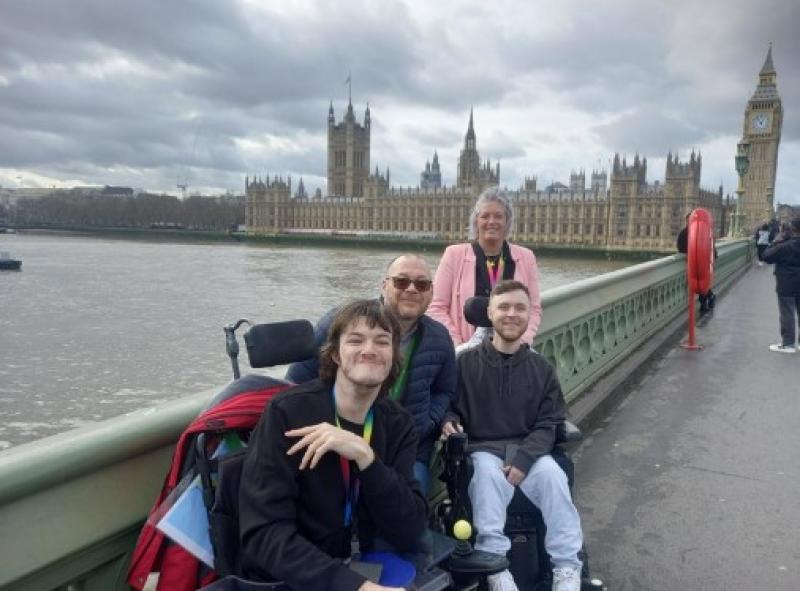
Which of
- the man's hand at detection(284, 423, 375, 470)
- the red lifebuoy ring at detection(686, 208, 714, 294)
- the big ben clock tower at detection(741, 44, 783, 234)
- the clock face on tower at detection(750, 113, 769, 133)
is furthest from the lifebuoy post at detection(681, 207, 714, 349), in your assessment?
the clock face on tower at detection(750, 113, 769, 133)

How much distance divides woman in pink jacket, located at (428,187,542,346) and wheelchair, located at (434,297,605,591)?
85cm

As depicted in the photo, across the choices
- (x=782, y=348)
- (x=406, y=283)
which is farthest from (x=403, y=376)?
(x=782, y=348)

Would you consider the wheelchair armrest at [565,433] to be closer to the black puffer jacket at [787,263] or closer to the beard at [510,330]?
the beard at [510,330]

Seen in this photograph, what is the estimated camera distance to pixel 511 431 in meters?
2.60

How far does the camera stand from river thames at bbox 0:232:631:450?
14602 millimetres

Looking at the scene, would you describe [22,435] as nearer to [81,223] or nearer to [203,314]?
[203,314]

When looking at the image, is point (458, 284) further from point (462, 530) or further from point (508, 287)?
point (462, 530)

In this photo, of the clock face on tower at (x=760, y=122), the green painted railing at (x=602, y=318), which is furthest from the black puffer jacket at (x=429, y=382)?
the clock face on tower at (x=760, y=122)

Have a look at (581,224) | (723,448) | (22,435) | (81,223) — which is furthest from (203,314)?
(81,223)

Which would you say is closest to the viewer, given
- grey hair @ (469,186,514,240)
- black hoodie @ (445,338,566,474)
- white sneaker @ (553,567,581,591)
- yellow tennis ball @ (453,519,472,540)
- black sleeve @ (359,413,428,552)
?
black sleeve @ (359,413,428,552)

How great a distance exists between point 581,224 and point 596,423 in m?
84.2

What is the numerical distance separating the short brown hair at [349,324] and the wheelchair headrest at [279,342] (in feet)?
0.25

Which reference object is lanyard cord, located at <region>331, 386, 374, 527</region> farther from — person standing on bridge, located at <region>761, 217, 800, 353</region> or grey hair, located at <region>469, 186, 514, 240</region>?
person standing on bridge, located at <region>761, 217, 800, 353</region>

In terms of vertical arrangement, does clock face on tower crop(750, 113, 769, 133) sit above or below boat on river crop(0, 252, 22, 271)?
above
